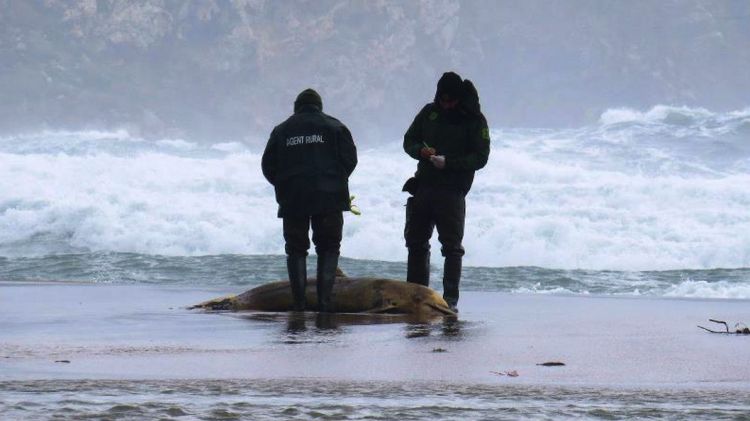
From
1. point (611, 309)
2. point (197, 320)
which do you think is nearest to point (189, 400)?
point (197, 320)

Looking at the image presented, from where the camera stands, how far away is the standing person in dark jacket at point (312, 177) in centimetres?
820

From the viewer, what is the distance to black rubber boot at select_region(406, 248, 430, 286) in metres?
8.66

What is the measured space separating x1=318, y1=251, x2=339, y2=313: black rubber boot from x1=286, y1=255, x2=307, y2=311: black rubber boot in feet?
0.38

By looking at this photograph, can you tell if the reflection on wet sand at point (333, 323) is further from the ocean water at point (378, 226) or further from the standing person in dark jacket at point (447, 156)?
the ocean water at point (378, 226)

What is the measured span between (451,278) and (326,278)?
81 cm

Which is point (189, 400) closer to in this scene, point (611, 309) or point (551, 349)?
point (551, 349)

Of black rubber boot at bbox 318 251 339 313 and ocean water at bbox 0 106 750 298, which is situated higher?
ocean water at bbox 0 106 750 298

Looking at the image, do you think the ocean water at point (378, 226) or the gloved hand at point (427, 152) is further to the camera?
the ocean water at point (378, 226)

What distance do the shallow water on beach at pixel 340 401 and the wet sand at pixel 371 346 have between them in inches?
10.6

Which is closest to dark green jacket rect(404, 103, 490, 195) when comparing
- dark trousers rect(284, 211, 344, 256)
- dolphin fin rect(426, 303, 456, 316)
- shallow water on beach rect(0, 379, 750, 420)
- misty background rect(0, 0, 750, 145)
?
dark trousers rect(284, 211, 344, 256)

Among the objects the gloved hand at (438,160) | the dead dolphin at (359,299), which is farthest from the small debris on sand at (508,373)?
the gloved hand at (438,160)

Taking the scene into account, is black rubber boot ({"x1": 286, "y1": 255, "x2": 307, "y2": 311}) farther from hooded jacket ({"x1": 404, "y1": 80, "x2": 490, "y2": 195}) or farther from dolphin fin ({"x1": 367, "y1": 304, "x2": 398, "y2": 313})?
hooded jacket ({"x1": 404, "y1": 80, "x2": 490, "y2": 195})

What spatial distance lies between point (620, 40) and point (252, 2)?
29537 mm

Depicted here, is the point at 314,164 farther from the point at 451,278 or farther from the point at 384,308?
the point at 451,278
